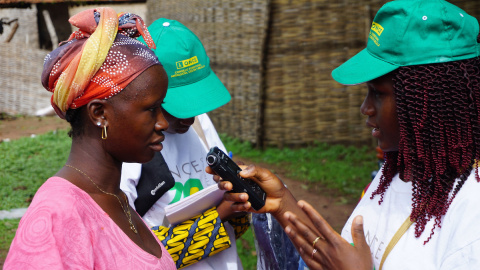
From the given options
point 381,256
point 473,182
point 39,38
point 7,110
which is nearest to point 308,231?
point 381,256

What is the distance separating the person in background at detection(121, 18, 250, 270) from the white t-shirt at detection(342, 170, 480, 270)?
27.6 inches

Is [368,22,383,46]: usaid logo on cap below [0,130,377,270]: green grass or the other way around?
the other way around

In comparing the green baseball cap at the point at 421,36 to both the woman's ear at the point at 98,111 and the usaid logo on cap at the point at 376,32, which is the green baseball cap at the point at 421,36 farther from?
the woman's ear at the point at 98,111

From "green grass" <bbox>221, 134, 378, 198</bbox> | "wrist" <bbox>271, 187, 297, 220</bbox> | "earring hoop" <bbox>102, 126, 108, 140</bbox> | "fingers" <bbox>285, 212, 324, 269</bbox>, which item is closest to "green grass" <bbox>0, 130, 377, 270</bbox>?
"green grass" <bbox>221, 134, 378, 198</bbox>

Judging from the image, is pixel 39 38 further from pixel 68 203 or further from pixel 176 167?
pixel 68 203

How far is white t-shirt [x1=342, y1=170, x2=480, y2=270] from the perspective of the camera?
1.77 metres

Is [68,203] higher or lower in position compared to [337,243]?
higher

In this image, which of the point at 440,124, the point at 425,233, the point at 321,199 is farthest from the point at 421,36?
the point at 321,199

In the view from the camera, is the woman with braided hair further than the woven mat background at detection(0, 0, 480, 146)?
No

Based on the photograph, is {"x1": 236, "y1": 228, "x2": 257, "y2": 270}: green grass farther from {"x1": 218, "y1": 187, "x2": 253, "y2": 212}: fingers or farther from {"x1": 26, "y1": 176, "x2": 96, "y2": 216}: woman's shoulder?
{"x1": 26, "y1": 176, "x2": 96, "y2": 216}: woman's shoulder

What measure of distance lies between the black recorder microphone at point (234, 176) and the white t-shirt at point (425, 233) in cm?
43

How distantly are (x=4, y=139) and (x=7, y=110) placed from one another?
127 inches

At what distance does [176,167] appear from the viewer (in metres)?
2.78

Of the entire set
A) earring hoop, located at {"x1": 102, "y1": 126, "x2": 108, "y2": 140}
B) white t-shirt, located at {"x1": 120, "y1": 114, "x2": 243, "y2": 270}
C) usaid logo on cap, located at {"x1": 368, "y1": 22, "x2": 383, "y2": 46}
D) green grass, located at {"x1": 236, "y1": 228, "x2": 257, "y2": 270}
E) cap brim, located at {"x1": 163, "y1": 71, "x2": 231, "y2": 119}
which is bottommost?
green grass, located at {"x1": 236, "y1": 228, "x2": 257, "y2": 270}
